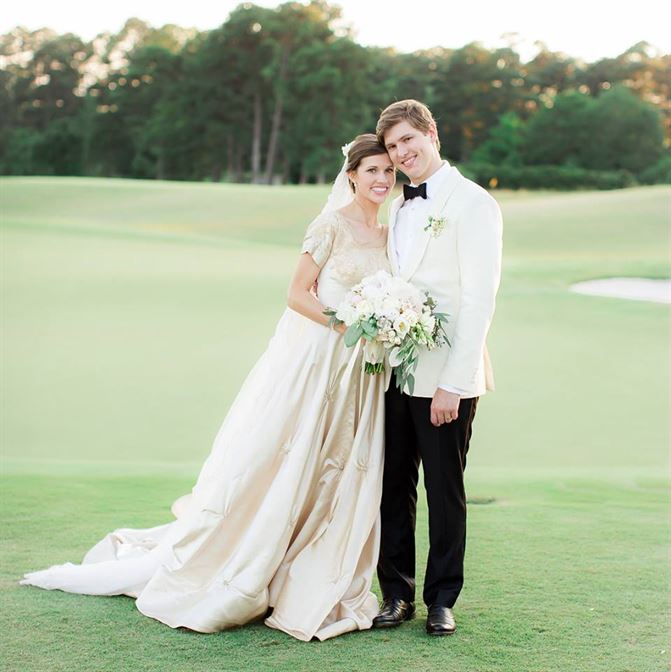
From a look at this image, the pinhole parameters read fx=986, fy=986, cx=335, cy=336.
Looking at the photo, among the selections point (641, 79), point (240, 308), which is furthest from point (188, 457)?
point (641, 79)

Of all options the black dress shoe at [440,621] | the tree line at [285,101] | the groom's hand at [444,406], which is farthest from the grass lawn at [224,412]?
the tree line at [285,101]

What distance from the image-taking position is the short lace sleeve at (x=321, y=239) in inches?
145

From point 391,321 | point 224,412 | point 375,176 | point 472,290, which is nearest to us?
point 391,321

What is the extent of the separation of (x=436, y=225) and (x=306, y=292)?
1.85ft

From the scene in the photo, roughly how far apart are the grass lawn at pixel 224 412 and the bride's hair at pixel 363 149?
1717mm

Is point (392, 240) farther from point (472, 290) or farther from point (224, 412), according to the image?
point (224, 412)

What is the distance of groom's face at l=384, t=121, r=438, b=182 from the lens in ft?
11.5

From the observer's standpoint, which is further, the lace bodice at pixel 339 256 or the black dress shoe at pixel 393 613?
the lace bodice at pixel 339 256

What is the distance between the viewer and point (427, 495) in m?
3.59

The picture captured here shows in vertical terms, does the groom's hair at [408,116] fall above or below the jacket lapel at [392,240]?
above

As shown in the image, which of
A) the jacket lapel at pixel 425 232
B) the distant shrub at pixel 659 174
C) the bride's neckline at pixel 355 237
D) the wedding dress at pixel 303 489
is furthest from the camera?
the distant shrub at pixel 659 174

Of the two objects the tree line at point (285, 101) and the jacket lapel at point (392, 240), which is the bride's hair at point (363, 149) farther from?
the tree line at point (285, 101)

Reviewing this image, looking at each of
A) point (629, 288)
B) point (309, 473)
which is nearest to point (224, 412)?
point (309, 473)

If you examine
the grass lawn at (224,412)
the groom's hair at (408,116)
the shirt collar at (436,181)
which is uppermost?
the groom's hair at (408,116)
